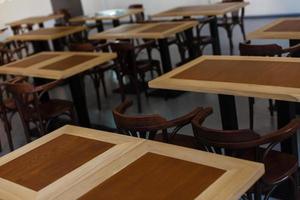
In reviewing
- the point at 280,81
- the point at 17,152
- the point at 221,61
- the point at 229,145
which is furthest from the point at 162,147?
the point at 221,61

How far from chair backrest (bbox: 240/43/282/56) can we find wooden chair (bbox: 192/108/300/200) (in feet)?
3.52

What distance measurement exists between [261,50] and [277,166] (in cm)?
125

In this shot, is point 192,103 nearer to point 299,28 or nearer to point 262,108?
point 262,108

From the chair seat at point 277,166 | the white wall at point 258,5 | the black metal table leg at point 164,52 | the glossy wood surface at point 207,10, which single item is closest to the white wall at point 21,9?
the white wall at point 258,5

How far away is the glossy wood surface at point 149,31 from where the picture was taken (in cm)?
409

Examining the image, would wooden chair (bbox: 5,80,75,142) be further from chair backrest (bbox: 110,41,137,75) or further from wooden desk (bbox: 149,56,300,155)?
wooden desk (bbox: 149,56,300,155)

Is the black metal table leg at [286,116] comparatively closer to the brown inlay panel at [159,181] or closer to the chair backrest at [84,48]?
the brown inlay panel at [159,181]

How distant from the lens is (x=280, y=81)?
2188 mm

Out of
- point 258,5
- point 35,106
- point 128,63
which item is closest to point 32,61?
point 35,106

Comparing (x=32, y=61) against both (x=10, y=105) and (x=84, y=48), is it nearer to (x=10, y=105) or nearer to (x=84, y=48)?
(x=10, y=105)

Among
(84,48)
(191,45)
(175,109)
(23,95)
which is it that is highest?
(84,48)

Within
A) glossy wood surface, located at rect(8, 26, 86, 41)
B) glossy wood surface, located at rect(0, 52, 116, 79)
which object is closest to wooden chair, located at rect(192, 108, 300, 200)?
glossy wood surface, located at rect(0, 52, 116, 79)

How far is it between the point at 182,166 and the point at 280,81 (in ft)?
2.95

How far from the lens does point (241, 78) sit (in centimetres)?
233
